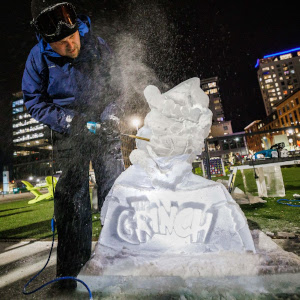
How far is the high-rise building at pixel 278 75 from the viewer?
72750 millimetres

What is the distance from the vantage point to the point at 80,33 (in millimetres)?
1726

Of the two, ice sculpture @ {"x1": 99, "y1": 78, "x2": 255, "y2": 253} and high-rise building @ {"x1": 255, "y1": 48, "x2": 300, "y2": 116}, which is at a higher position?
high-rise building @ {"x1": 255, "y1": 48, "x2": 300, "y2": 116}

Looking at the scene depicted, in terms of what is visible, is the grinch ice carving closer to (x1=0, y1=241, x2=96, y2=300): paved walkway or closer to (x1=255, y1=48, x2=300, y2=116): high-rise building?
(x1=0, y1=241, x2=96, y2=300): paved walkway

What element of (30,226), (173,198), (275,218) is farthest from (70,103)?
(30,226)

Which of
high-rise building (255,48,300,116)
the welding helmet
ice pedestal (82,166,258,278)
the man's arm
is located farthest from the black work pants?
high-rise building (255,48,300,116)

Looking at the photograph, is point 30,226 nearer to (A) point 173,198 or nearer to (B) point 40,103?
(B) point 40,103

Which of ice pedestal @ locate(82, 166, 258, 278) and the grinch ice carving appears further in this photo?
the grinch ice carving

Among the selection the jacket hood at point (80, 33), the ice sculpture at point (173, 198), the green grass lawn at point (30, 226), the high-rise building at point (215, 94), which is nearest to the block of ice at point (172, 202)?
the ice sculpture at point (173, 198)

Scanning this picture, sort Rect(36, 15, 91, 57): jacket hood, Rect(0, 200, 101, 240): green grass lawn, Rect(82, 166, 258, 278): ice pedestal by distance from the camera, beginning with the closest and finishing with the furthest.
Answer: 1. Rect(82, 166, 258, 278): ice pedestal
2. Rect(36, 15, 91, 57): jacket hood
3. Rect(0, 200, 101, 240): green grass lawn

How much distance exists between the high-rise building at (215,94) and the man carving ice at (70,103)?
237 feet

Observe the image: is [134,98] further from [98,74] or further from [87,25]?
[87,25]

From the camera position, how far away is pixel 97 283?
1.25 metres

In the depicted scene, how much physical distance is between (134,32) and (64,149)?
199cm

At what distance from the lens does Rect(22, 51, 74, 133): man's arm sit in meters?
1.67
